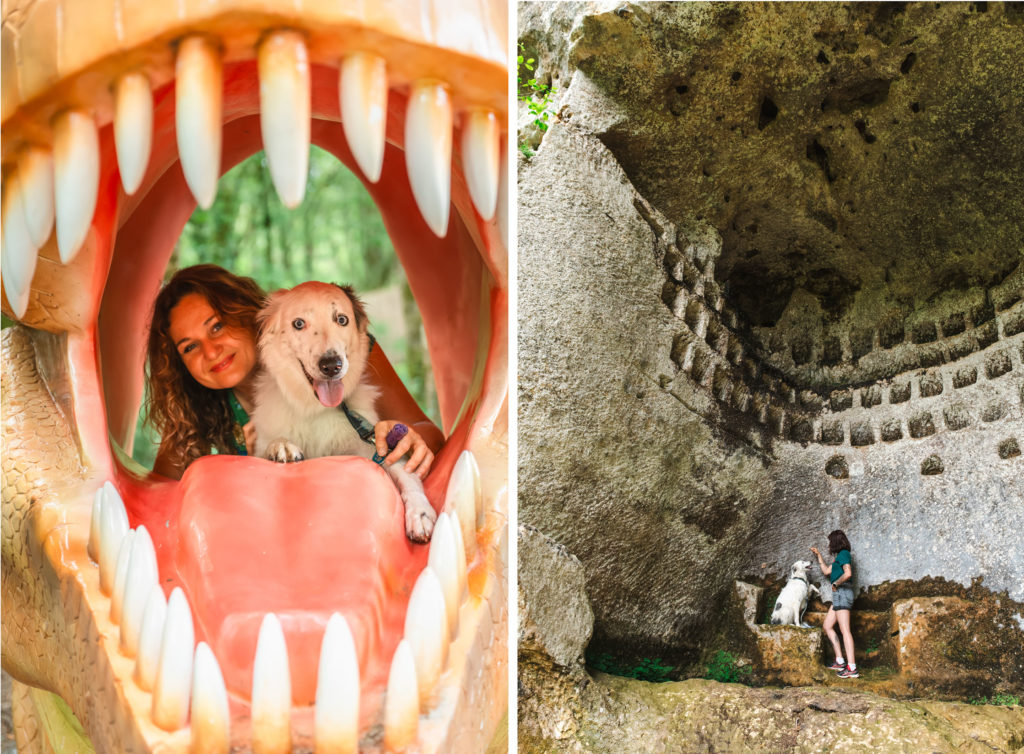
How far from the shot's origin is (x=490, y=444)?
1009mm

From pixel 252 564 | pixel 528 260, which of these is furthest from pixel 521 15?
pixel 252 564

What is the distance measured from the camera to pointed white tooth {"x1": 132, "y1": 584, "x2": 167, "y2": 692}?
0.79m

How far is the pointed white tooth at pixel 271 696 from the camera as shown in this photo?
754mm

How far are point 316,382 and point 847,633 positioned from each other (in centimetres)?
301

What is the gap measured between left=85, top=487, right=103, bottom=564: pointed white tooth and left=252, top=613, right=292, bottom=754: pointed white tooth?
268 mm

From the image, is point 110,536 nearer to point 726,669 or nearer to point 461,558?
point 461,558

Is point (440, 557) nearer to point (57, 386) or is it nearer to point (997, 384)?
point (57, 386)

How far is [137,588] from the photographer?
83cm

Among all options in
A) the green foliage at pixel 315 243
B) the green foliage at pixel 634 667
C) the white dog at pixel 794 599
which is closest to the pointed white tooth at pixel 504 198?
the green foliage at pixel 315 243

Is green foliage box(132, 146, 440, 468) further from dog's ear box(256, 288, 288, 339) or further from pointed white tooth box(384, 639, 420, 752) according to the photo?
pointed white tooth box(384, 639, 420, 752)

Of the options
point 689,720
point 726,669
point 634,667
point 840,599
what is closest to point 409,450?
point 689,720

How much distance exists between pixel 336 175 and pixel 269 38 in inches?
58.2

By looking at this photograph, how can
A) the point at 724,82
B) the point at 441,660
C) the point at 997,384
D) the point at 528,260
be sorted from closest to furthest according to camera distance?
1. the point at 441,660
2. the point at 528,260
3. the point at 724,82
4. the point at 997,384

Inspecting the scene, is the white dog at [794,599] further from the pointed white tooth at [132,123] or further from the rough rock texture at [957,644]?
the pointed white tooth at [132,123]
